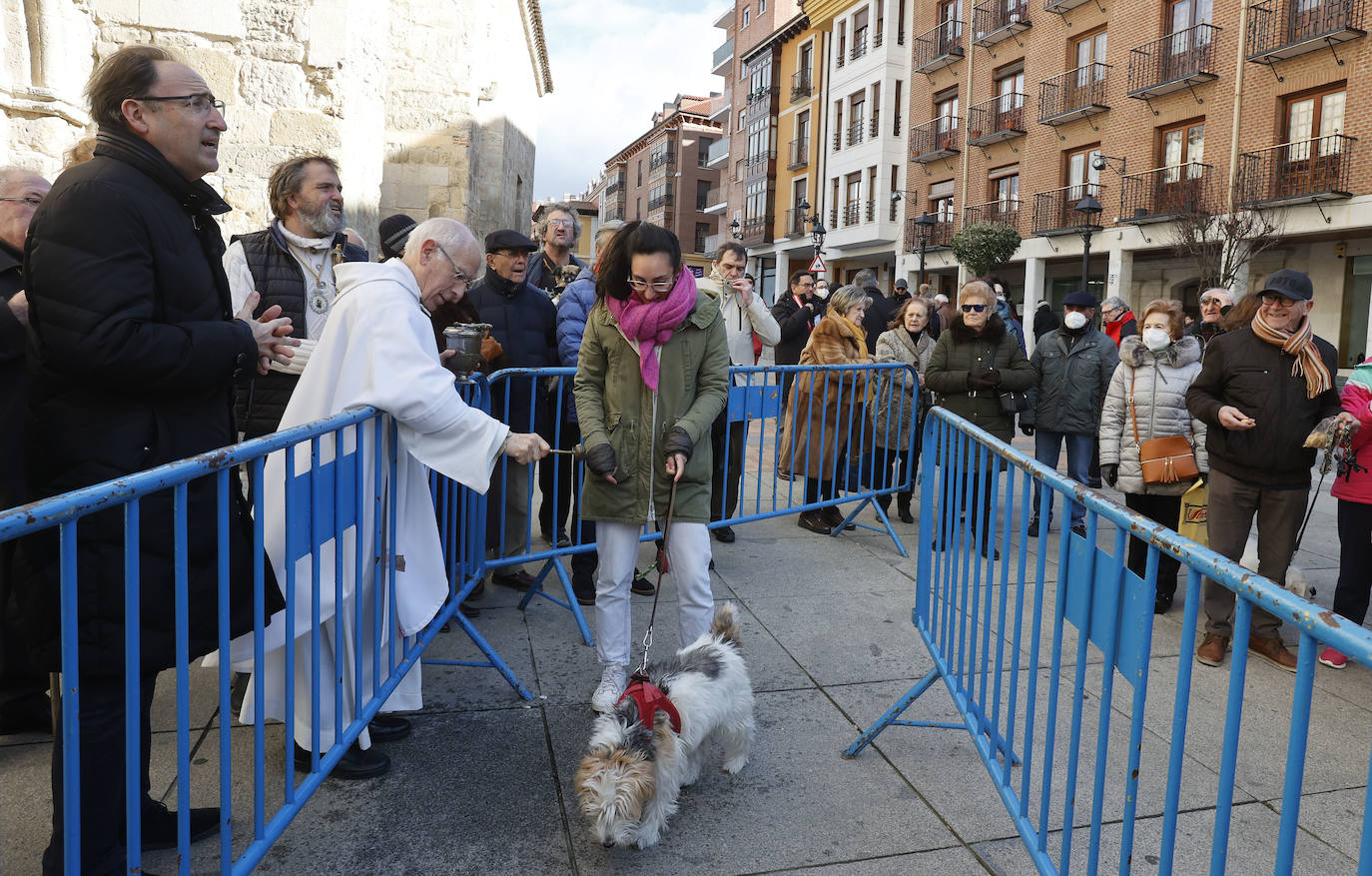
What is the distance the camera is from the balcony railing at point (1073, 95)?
2486cm

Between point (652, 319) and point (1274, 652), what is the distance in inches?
133

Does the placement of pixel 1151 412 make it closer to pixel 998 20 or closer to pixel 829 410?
pixel 829 410

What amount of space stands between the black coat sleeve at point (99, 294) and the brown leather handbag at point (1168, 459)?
15.9 ft

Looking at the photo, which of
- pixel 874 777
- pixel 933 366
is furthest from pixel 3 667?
pixel 933 366

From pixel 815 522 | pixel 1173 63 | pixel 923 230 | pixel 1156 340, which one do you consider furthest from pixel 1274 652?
pixel 923 230

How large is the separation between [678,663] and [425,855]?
947mm

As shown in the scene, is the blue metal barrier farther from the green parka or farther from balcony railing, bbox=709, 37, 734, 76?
balcony railing, bbox=709, 37, 734, 76

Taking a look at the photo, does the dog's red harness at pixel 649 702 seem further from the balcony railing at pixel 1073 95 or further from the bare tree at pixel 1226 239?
the balcony railing at pixel 1073 95

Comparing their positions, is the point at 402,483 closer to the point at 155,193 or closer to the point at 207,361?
the point at 207,361

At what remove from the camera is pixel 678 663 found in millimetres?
3043

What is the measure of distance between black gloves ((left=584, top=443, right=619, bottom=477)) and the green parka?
0.19 feet

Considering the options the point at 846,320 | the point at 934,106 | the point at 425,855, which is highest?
the point at 934,106

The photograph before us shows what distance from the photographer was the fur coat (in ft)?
20.6

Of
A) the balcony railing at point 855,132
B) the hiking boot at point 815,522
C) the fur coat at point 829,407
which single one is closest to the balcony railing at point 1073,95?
the balcony railing at point 855,132
